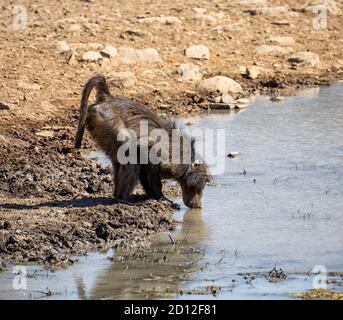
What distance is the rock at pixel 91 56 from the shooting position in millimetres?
14827

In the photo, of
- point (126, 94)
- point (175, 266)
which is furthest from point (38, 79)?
point (175, 266)

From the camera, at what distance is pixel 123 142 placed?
9.70 m

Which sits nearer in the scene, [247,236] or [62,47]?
[247,236]

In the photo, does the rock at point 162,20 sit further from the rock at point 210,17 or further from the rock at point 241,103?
the rock at point 241,103

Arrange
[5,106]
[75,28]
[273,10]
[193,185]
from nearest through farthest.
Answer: [193,185]
[5,106]
[75,28]
[273,10]

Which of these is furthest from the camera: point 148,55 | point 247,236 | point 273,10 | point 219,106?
point 273,10

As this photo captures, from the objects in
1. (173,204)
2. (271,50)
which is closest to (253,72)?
(271,50)

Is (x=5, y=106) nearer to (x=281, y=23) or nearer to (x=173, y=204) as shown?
(x=173, y=204)

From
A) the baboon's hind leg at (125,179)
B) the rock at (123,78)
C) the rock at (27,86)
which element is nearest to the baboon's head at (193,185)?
the baboon's hind leg at (125,179)

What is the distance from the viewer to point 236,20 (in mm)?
17438

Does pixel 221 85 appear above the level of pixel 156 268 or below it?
above

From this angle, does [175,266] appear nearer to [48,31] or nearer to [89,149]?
[89,149]

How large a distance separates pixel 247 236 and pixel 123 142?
1.47 m

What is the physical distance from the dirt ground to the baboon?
270 millimetres
